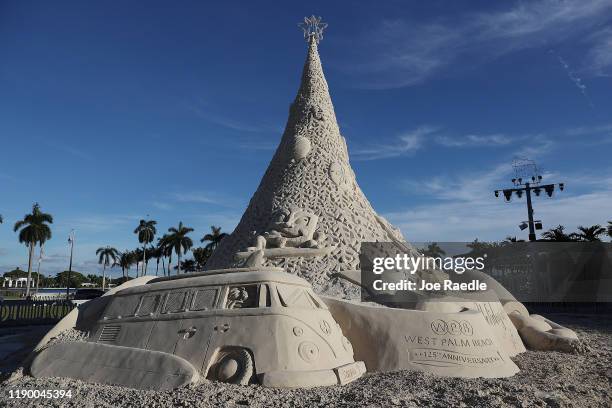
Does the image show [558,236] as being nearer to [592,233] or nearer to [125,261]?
[592,233]

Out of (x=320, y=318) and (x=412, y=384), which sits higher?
(x=320, y=318)

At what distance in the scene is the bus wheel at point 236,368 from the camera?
194 inches

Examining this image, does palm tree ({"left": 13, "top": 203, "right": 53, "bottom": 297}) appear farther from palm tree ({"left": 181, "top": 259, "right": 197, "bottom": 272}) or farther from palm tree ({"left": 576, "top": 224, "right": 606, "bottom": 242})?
palm tree ({"left": 576, "top": 224, "right": 606, "bottom": 242})

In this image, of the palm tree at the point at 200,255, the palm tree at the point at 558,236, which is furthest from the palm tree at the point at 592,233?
the palm tree at the point at 200,255

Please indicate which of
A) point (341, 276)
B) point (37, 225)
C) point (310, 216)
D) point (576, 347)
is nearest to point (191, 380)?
point (341, 276)

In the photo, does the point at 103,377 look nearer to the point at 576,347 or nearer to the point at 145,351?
the point at 145,351

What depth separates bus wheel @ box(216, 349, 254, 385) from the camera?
492 centimetres

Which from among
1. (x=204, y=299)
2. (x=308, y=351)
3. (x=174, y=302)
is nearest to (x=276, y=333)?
(x=308, y=351)

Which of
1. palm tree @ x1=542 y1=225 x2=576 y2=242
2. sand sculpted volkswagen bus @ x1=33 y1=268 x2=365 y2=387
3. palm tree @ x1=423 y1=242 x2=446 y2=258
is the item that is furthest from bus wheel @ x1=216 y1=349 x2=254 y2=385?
palm tree @ x1=542 y1=225 x2=576 y2=242

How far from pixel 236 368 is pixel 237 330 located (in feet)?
1.41

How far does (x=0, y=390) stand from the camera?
527 centimetres

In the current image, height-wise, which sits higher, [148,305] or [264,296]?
[264,296]

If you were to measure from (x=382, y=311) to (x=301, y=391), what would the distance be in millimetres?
2473

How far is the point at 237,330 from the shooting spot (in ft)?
17.2
